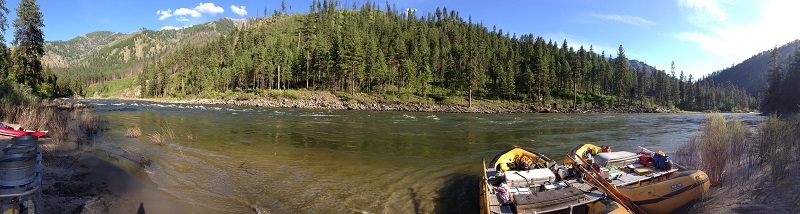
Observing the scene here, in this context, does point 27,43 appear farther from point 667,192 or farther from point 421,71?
point 421,71

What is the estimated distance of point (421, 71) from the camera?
9350 centimetres

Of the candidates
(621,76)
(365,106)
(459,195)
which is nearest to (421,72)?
(365,106)

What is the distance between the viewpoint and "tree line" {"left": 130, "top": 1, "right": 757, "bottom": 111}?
82.1 metres

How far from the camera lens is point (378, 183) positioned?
1260 centimetres

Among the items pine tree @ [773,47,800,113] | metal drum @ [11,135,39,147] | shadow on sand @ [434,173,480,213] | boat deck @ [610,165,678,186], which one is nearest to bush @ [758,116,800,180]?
boat deck @ [610,165,678,186]

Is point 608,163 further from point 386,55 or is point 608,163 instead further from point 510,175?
point 386,55

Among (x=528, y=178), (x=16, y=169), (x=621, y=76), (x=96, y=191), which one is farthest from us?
(x=621, y=76)

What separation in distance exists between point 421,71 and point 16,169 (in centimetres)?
9048

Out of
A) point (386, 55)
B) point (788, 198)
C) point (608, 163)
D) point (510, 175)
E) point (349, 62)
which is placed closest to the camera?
point (788, 198)

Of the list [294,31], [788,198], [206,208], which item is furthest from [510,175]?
[294,31]

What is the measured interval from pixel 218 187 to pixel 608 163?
45.0 ft

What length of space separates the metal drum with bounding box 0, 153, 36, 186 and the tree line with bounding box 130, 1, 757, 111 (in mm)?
68659

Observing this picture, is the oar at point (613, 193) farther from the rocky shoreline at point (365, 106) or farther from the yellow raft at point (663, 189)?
the rocky shoreline at point (365, 106)

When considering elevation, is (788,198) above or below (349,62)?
below
